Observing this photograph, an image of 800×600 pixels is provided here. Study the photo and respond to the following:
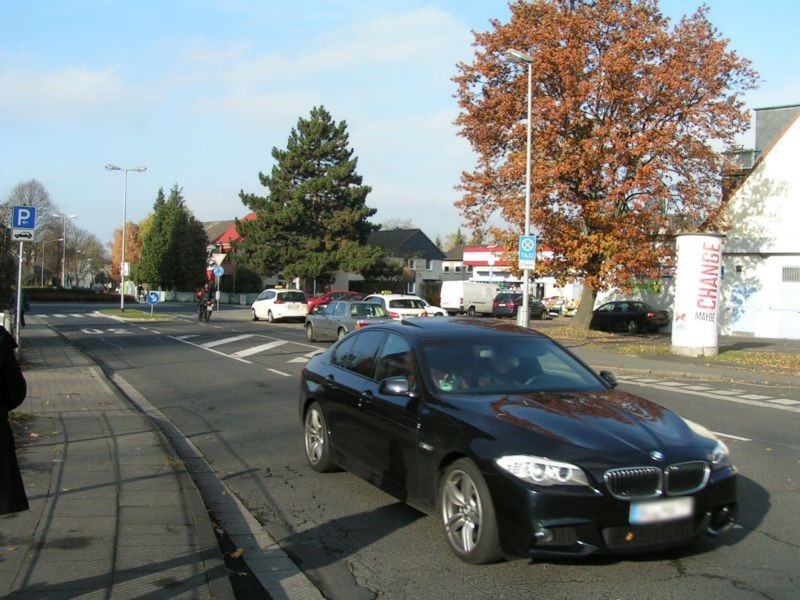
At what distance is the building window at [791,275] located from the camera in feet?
98.0

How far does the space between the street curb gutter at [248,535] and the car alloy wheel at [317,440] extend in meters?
0.88

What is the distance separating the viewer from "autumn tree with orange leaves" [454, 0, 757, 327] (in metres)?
24.6

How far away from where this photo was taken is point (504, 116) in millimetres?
26375

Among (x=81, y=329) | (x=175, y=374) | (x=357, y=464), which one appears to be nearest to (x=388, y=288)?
(x=81, y=329)

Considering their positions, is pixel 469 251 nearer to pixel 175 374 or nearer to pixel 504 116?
pixel 504 116

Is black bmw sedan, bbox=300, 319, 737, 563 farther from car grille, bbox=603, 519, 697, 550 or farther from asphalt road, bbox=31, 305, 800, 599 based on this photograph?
asphalt road, bbox=31, 305, 800, 599

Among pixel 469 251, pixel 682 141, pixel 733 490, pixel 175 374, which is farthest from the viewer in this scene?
pixel 469 251

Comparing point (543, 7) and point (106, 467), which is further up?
point (543, 7)

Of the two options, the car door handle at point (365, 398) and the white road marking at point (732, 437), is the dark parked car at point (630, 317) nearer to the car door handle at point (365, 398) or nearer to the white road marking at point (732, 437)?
the white road marking at point (732, 437)

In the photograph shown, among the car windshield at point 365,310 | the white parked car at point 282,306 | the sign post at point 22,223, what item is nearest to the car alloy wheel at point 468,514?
the sign post at point 22,223

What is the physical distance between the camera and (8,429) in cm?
387

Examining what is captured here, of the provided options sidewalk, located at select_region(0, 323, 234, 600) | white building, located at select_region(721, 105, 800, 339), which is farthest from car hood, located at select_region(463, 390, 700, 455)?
white building, located at select_region(721, 105, 800, 339)

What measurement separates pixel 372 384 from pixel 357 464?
69cm

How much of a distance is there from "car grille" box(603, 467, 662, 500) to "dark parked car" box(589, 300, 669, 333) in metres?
32.0
